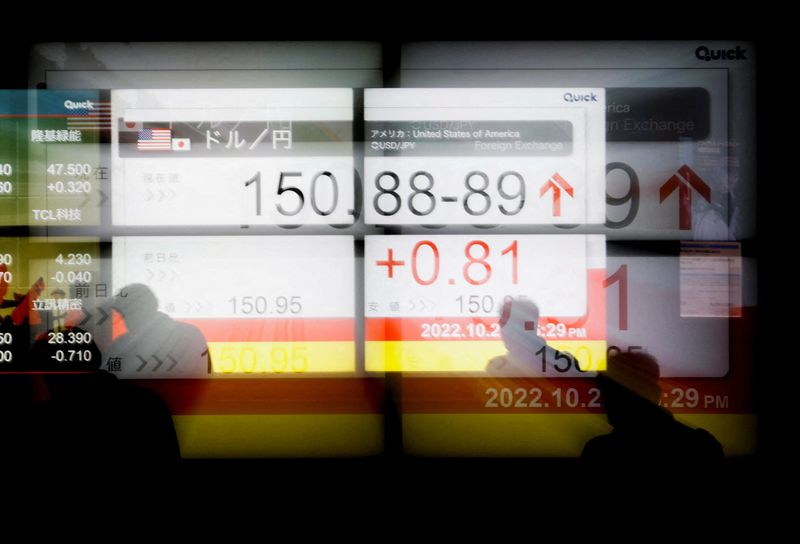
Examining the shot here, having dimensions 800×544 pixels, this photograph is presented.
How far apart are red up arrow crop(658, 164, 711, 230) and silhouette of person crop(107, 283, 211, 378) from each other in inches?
88.2

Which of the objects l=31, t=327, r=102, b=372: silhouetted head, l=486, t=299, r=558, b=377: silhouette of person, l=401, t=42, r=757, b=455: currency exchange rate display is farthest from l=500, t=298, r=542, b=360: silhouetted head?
l=31, t=327, r=102, b=372: silhouetted head

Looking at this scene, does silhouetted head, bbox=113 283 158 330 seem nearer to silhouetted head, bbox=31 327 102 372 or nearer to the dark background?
silhouetted head, bbox=31 327 102 372

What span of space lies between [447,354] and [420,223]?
0.61 metres

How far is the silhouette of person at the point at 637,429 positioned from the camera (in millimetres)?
2405

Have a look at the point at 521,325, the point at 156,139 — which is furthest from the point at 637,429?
the point at 156,139

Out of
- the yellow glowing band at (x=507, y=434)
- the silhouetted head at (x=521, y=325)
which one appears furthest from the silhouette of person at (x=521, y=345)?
the yellow glowing band at (x=507, y=434)

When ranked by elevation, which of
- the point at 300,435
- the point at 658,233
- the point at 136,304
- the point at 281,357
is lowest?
the point at 300,435

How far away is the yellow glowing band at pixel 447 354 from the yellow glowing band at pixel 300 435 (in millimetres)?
257

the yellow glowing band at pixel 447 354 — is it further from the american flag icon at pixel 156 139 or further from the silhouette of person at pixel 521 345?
the american flag icon at pixel 156 139

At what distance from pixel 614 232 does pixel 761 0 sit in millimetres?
1227

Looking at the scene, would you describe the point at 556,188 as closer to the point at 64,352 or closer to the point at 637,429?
the point at 637,429

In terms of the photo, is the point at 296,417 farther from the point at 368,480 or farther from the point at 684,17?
the point at 684,17

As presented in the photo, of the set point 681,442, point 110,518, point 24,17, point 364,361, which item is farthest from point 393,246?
point 24,17

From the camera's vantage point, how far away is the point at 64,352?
2.47 m
